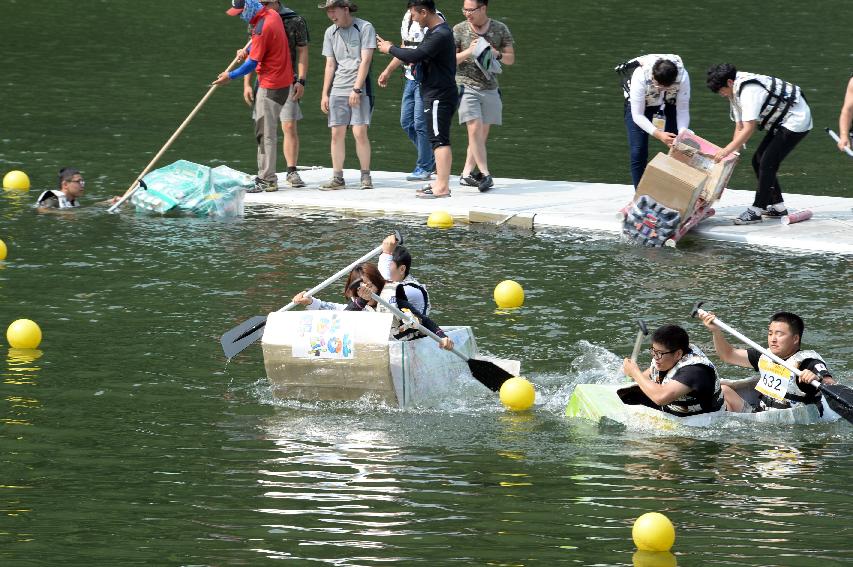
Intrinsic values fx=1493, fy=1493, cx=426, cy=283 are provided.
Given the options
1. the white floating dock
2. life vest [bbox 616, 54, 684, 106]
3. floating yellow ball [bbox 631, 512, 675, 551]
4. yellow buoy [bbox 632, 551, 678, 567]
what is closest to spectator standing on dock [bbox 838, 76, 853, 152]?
the white floating dock

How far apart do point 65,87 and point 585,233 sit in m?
A: 11.6

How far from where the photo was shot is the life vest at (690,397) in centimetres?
1014

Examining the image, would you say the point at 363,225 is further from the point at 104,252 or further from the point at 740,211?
the point at 740,211

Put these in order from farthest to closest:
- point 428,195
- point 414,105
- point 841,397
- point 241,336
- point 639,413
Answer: point 414,105
point 428,195
point 241,336
point 639,413
point 841,397

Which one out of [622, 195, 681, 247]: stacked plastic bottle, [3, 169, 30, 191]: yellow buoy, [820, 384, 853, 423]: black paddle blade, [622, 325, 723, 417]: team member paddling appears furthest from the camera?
[3, 169, 30, 191]: yellow buoy

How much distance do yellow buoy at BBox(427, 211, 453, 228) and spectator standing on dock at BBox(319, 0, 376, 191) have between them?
149cm

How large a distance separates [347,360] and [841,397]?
11.0ft

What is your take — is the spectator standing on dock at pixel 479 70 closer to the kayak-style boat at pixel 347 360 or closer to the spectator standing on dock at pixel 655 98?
the spectator standing on dock at pixel 655 98

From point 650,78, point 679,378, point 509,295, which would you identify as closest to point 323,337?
point 679,378

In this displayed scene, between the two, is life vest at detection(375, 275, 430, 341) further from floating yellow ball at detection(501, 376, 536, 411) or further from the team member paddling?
the team member paddling

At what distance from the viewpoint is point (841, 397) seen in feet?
32.6

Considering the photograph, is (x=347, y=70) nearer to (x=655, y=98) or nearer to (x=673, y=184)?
(x=655, y=98)

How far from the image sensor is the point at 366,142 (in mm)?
17109

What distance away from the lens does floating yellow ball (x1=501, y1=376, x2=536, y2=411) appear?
10.6 m
